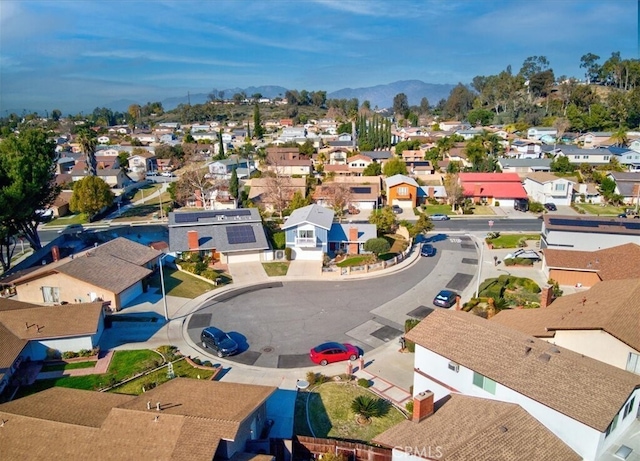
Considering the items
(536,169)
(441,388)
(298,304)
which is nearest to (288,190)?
(298,304)

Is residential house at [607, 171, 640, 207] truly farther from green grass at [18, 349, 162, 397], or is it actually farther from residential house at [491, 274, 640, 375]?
green grass at [18, 349, 162, 397]

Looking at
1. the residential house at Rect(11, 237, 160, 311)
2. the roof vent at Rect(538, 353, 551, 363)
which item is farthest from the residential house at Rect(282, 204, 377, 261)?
the roof vent at Rect(538, 353, 551, 363)

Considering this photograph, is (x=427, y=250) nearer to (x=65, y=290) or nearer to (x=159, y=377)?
(x=159, y=377)

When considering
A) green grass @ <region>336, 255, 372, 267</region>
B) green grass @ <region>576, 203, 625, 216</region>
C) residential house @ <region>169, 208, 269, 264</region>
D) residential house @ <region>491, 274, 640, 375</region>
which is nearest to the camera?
residential house @ <region>491, 274, 640, 375</region>

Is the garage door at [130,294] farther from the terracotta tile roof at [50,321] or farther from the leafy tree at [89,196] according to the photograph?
the leafy tree at [89,196]

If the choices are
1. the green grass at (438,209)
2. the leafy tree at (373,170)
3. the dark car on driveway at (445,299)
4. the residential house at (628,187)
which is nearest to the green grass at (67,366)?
the dark car on driveway at (445,299)

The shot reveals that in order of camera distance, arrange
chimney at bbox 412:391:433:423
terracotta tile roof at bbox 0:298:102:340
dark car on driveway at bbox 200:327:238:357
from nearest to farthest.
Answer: chimney at bbox 412:391:433:423, terracotta tile roof at bbox 0:298:102:340, dark car on driveway at bbox 200:327:238:357
